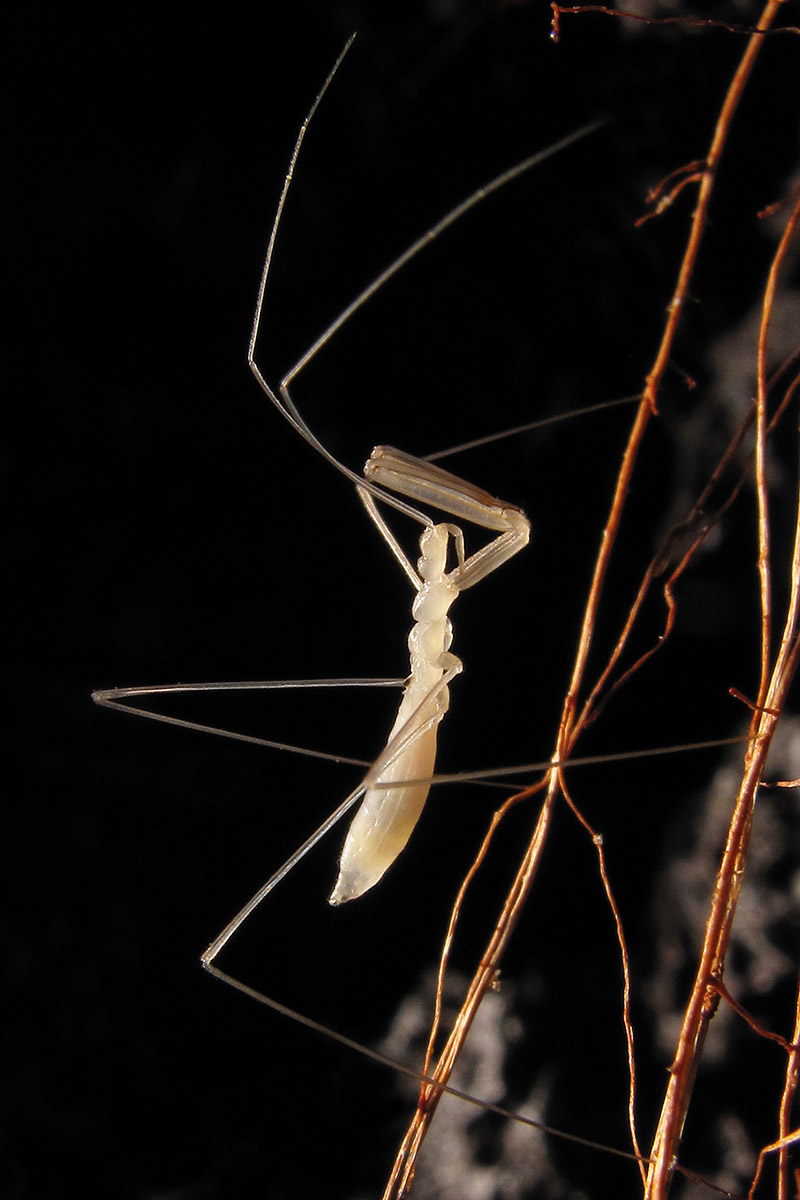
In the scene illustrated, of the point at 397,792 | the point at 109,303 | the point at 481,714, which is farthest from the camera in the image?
the point at 481,714

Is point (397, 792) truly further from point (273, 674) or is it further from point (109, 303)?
point (109, 303)

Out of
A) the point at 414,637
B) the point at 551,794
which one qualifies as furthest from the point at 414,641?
the point at 551,794

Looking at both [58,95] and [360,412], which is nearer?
[58,95]

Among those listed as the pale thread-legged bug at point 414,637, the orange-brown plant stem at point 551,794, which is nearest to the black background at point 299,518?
the pale thread-legged bug at point 414,637

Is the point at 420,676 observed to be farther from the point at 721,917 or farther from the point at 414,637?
the point at 721,917

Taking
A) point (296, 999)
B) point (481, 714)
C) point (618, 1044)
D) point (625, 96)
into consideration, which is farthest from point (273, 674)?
point (625, 96)

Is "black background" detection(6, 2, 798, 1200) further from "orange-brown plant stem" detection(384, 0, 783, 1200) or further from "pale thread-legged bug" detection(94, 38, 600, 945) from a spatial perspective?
"orange-brown plant stem" detection(384, 0, 783, 1200)
